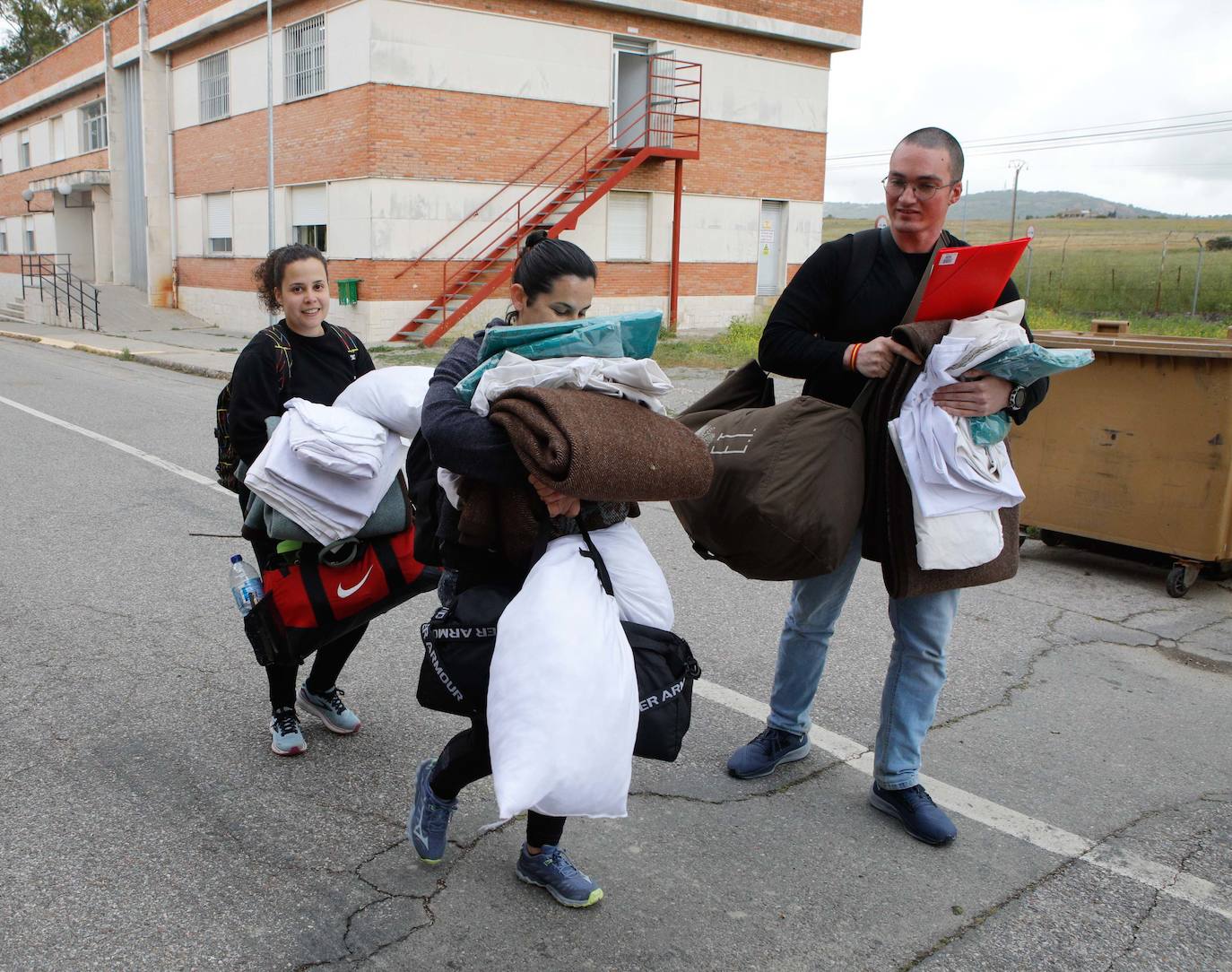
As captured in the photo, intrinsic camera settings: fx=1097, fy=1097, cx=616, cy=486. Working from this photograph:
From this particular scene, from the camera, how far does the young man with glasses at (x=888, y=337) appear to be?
123 inches

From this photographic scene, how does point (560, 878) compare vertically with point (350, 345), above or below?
below

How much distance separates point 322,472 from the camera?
3.23 m

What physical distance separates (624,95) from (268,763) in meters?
23.9

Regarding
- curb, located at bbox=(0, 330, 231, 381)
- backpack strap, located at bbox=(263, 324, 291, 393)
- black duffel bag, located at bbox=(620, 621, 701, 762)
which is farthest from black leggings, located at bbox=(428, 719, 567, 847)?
curb, located at bbox=(0, 330, 231, 381)

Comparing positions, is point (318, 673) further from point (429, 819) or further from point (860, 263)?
point (860, 263)

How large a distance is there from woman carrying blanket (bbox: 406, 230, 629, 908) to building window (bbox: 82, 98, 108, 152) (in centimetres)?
3509

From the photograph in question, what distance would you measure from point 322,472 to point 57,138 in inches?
1598

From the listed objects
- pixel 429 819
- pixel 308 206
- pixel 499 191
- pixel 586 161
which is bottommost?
pixel 429 819

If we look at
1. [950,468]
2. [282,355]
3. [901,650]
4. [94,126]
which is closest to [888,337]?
[950,468]

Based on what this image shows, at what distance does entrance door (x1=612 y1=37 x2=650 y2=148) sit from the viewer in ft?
79.2

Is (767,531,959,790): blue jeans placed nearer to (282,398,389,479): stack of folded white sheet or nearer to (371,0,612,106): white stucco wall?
(282,398,389,479): stack of folded white sheet

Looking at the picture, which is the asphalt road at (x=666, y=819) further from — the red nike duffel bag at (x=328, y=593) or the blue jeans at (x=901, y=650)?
the red nike duffel bag at (x=328, y=593)

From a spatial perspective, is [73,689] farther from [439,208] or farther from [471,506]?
[439,208]

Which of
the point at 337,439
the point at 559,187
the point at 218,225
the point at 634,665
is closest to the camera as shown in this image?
the point at 634,665
